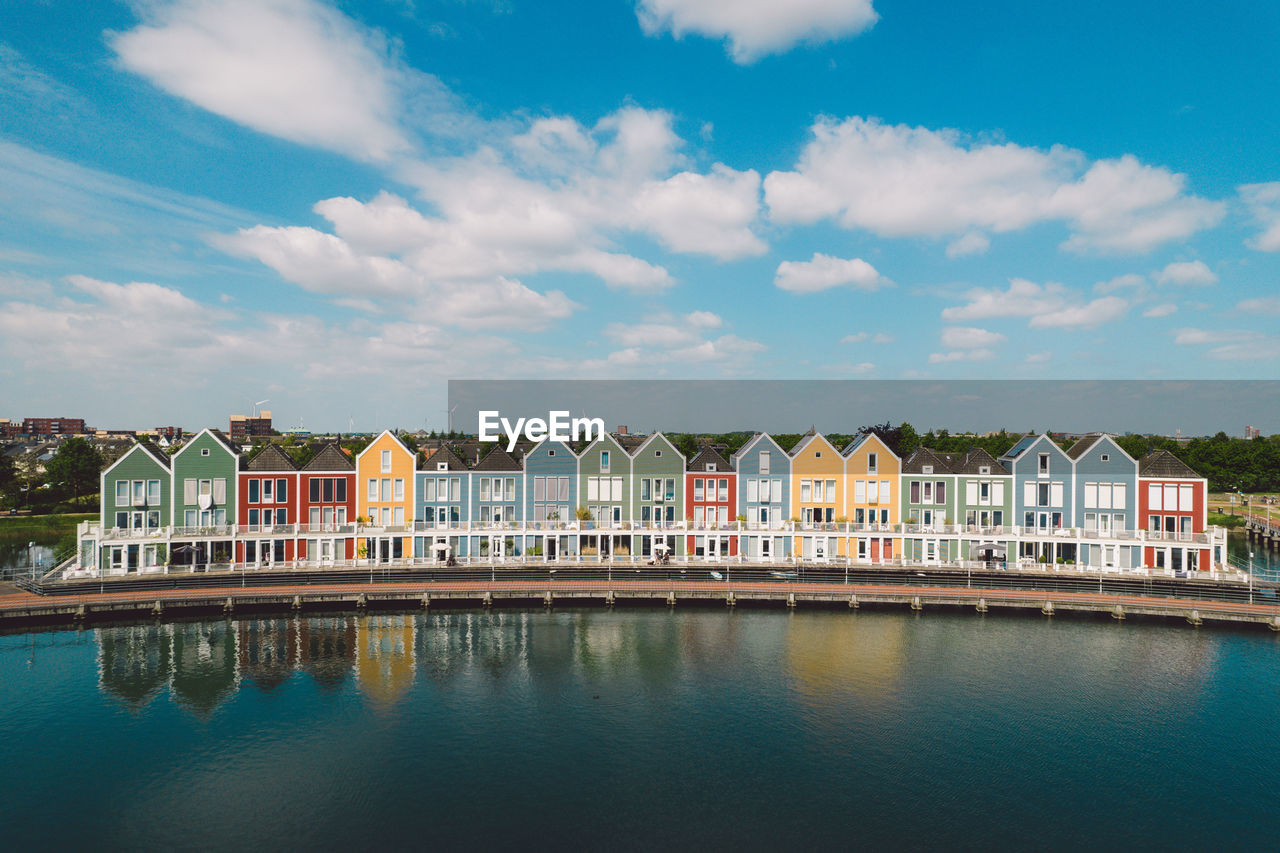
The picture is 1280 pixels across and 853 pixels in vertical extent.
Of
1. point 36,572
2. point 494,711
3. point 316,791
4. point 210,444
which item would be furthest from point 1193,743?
point 36,572

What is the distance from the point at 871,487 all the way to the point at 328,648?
149 ft

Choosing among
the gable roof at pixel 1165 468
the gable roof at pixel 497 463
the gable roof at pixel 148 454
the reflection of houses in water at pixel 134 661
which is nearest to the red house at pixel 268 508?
the gable roof at pixel 148 454

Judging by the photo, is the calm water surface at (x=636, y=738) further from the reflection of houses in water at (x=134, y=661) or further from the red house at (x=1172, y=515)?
the red house at (x=1172, y=515)

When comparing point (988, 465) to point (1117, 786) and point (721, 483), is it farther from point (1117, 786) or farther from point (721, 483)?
point (1117, 786)

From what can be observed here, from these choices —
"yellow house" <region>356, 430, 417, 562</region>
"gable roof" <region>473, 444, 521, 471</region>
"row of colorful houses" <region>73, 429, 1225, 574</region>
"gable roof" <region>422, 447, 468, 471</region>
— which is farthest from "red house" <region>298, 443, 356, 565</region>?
"gable roof" <region>473, 444, 521, 471</region>

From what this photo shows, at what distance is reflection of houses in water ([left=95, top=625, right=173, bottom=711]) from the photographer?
36031mm

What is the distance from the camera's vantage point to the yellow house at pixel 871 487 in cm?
6231

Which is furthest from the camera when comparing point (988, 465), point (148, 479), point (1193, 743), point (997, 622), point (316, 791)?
point (988, 465)

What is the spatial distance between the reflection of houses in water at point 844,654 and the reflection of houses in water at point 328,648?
993 inches

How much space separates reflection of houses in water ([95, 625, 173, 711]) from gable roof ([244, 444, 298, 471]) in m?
14.9

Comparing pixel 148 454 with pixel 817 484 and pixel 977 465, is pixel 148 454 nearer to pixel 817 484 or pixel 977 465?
pixel 817 484

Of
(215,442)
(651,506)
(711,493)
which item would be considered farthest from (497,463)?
(215,442)

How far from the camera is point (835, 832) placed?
2447 cm

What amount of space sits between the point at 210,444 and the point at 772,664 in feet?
157
